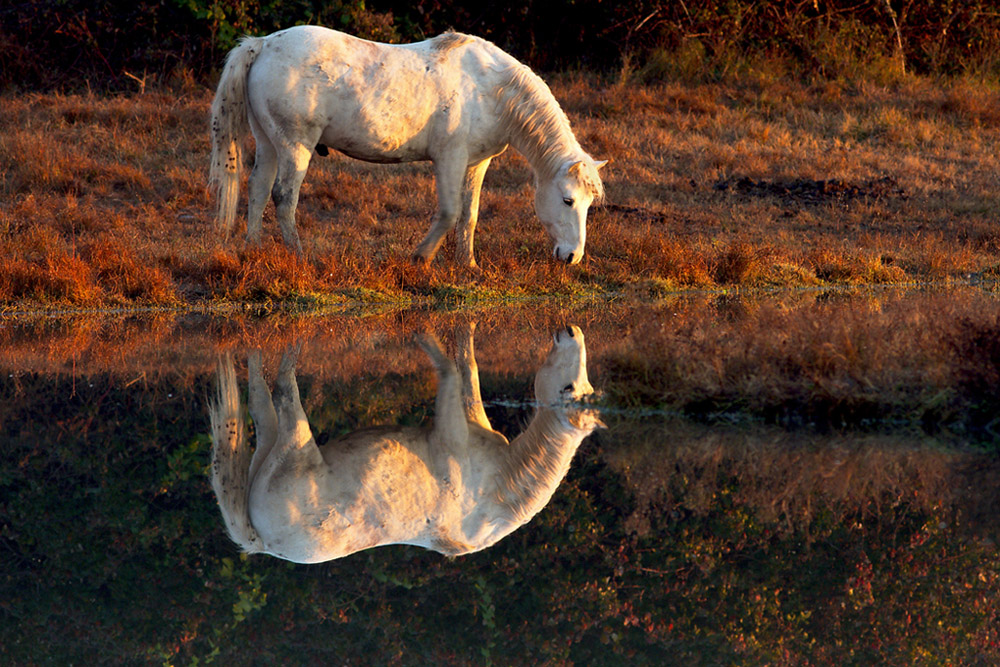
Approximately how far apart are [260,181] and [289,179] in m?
0.46

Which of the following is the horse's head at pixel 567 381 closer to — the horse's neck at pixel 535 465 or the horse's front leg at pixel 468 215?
the horse's neck at pixel 535 465

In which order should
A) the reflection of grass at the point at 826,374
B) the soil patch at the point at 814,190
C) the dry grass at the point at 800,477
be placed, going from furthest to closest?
the soil patch at the point at 814,190
the reflection of grass at the point at 826,374
the dry grass at the point at 800,477

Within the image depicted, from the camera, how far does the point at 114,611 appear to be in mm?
3963

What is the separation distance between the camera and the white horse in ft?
33.9

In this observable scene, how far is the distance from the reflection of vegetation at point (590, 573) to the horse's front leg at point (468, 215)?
599 centimetres

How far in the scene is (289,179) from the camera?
1048 cm

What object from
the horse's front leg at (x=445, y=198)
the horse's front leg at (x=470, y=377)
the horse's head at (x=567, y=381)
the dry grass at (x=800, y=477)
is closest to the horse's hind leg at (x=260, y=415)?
the horse's front leg at (x=470, y=377)

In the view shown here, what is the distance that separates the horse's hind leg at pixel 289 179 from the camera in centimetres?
1042

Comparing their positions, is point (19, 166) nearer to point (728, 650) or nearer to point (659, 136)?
point (659, 136)

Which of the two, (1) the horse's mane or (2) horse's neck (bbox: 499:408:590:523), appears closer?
(2) horse's neck (bbox: 499:408:590:523)

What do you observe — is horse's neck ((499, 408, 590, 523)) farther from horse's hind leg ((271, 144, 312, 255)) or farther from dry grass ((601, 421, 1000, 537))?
horse's hind leg ((271, 144, 312, 255))

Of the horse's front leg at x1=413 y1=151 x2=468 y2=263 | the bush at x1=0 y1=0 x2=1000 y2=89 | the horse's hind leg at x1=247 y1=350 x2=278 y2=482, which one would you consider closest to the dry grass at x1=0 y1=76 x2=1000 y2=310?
the horse's front leg at x1=413 y1=151 x2=468 y2=263

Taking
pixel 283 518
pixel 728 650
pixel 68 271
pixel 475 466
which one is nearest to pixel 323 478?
pixel 283 518

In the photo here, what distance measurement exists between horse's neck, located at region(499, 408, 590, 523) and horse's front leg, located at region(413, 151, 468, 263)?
16.9ft
